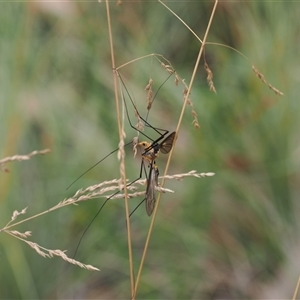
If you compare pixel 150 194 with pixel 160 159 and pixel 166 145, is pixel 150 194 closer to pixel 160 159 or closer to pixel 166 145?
pixel 166 145

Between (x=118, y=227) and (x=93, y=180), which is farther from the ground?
(x=93, y=180)

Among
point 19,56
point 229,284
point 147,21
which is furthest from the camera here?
point 147,21

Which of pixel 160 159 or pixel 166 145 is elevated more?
pixel 166 145

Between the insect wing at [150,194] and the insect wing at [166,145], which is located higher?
the insect wing at [166,145]

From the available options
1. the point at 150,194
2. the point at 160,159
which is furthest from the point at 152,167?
the point at 160,159

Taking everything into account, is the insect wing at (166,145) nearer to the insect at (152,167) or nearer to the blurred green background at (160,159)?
the insect at (152,167)

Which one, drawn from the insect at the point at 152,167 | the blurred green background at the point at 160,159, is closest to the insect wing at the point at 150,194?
the insect at the point at 152,167

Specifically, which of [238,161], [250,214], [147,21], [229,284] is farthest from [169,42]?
[229,284]

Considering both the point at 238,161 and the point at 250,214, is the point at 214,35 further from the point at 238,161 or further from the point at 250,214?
the point at 250,214
